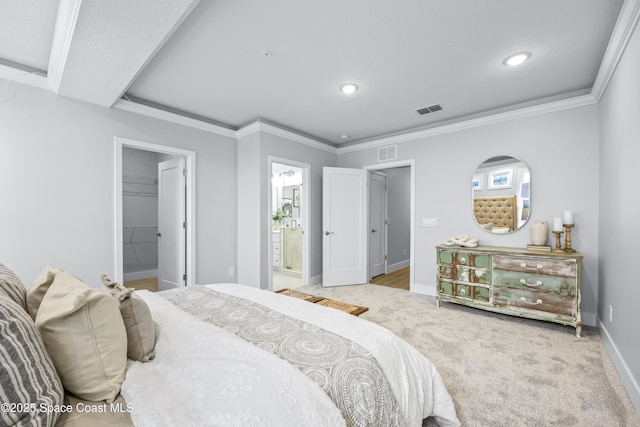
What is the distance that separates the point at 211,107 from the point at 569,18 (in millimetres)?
3474

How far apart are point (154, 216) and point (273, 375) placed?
557 cm

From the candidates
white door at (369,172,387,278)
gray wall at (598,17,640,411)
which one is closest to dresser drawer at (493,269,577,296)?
gray wall at (598,17,640,411)

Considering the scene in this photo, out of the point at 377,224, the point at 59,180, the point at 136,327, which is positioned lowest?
the point at 136,327

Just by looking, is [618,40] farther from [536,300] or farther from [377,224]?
[377,224]

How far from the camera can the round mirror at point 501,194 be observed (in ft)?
11.4

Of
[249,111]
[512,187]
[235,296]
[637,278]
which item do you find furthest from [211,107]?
[637,278]

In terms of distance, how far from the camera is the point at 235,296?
198cm

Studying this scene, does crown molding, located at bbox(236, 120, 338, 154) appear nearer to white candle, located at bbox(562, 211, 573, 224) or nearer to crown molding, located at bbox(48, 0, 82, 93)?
crown molding, located at bbox(48, 0, 82, 93)

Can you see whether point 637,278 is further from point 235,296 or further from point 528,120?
point 235,296

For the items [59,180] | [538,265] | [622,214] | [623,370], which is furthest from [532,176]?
[59,180]

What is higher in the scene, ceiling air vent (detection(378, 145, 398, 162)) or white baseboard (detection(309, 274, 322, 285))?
ceiling air vent (detection(378, 145, 398, 162))

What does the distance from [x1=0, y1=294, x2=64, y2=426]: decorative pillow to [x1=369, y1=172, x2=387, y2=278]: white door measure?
476 cm

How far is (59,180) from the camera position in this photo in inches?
111

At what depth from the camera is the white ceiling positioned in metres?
1.87
